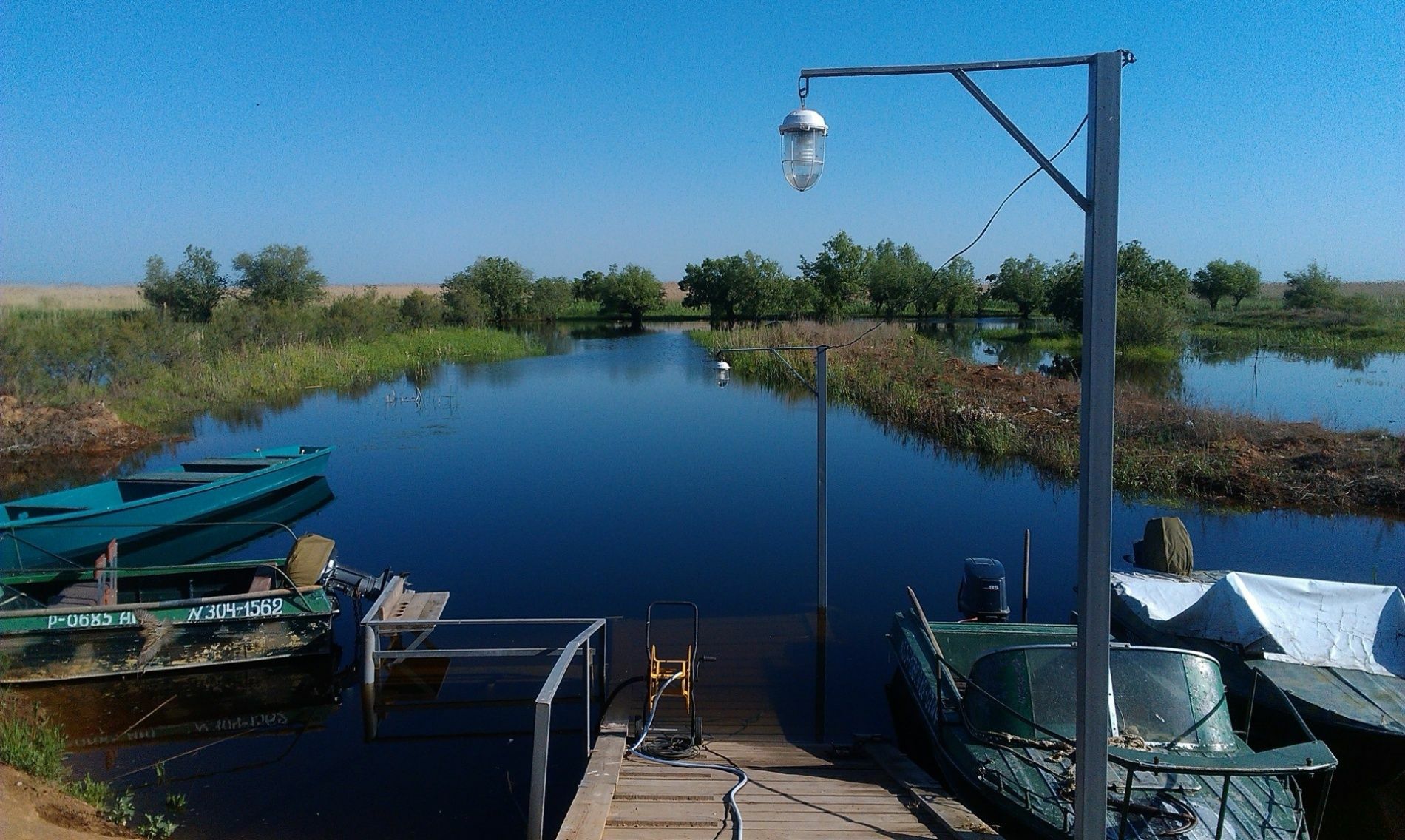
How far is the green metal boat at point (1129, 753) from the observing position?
17.6ft

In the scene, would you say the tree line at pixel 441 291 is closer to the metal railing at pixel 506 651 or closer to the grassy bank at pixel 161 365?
the grassy bank at pixel 161 365

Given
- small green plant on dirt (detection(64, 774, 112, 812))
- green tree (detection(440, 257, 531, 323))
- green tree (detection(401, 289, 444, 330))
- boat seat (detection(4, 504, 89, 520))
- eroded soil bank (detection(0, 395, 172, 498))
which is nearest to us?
small green plant on dirt (detection(64, 774, 112, 812))

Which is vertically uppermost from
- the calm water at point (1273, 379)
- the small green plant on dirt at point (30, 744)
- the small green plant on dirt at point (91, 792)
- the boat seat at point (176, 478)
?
the calm water at point (1273, 379)

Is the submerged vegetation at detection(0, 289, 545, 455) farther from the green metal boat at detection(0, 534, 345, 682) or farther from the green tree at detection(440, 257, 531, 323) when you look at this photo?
the green tree at detection(440, 257, 531, 323)

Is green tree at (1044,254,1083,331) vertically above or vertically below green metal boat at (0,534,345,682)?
above

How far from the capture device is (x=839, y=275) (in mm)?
63719

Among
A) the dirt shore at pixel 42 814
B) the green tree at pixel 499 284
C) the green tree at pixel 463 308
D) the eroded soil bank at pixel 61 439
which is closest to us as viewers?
the dirt shore at pixel 42 814

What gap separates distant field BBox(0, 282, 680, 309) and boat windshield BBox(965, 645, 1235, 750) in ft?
125

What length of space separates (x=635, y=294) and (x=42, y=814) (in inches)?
3035

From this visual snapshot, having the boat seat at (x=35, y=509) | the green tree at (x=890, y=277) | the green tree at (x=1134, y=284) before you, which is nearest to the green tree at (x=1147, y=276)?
the green tree at (x=1134, y=284)

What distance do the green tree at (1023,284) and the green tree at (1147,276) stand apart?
18849 mm

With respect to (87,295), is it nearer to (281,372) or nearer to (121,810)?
(281,372)

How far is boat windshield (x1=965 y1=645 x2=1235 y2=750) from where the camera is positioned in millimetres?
6203

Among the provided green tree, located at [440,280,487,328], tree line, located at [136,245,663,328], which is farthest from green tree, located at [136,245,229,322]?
green tree, located at [440,280,487,328]
